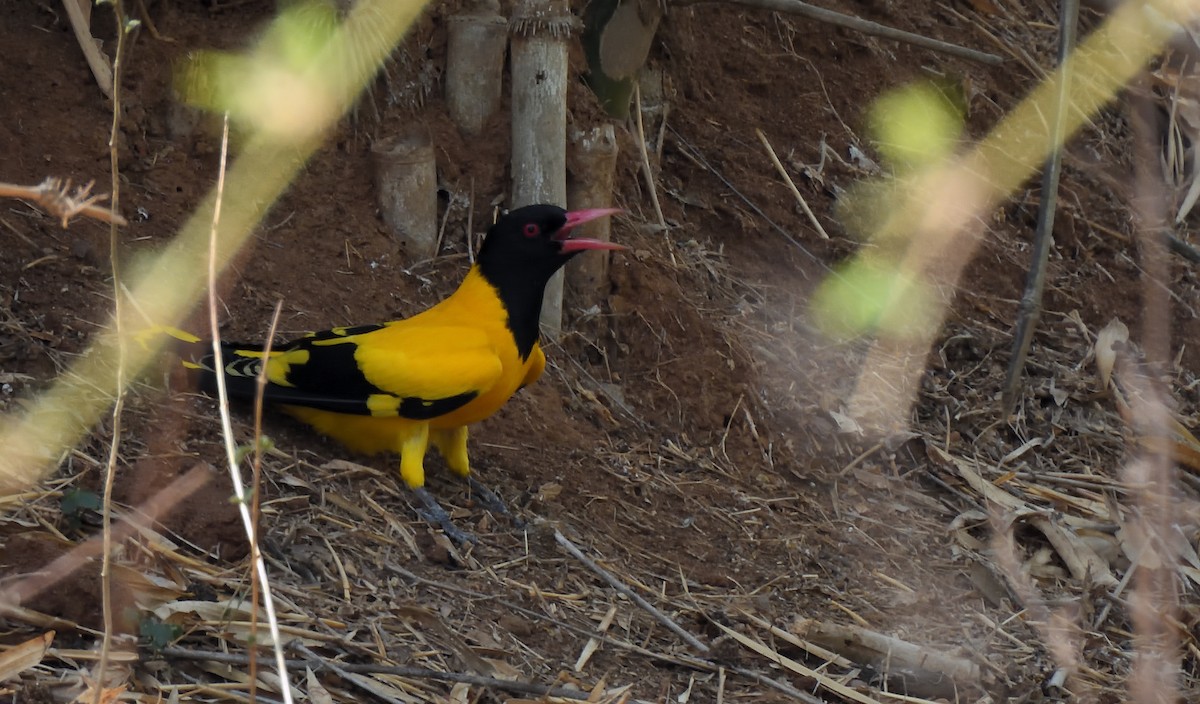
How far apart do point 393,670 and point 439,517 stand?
119cm

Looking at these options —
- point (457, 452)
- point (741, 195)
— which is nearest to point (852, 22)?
point (741, 195)

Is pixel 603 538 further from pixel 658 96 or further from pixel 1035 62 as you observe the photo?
pixel 1035 62

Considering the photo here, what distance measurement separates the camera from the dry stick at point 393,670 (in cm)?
325

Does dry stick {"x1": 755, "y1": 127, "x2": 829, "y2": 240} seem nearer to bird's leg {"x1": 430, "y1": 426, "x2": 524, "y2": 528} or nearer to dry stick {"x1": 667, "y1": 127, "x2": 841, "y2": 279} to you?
dry stick {"x1": 667, "y1": 127, "x2": 841, "y2": 279}

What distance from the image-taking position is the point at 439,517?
4562mm

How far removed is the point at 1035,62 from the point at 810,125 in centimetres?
179

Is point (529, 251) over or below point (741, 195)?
over

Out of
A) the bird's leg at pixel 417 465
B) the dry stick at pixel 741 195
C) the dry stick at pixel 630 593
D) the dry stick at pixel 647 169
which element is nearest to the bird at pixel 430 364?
the bird's leg at pixel 417 465

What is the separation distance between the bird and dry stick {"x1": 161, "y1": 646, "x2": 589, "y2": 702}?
103 cm

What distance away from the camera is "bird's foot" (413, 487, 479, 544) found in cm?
451

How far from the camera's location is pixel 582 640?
4.01m

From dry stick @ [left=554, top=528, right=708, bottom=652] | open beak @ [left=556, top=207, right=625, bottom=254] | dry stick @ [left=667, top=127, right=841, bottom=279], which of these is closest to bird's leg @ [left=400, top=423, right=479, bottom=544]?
dry stick @ [left=554, top=528, right=708, bottom=652]

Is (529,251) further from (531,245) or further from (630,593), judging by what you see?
(630,593)

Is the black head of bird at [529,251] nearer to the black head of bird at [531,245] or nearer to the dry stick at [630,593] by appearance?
the black head of bird at [531,245]
